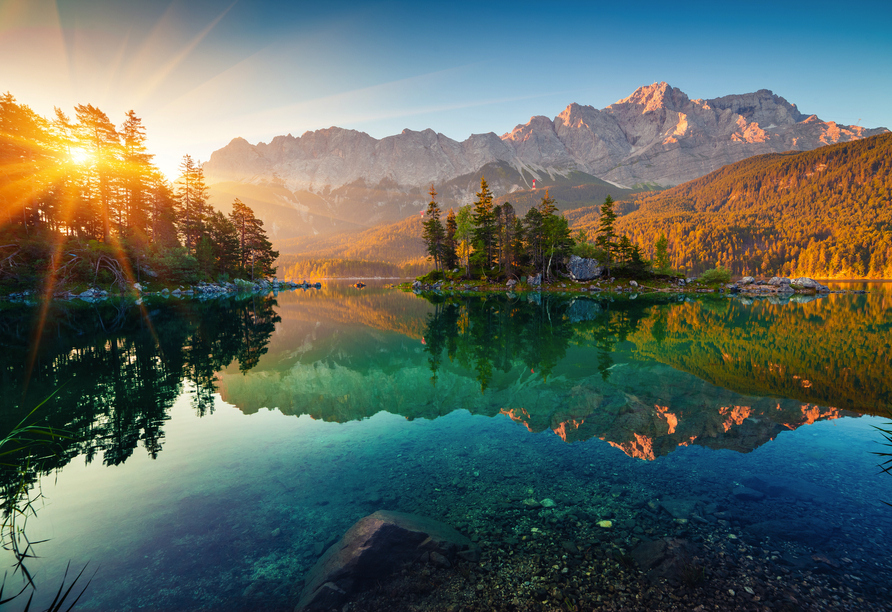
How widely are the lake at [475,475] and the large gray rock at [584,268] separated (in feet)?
229

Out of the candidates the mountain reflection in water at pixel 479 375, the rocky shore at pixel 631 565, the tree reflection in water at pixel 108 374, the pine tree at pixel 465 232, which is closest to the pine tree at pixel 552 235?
the pine tree at pixel 465 232

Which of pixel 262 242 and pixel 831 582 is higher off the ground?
pixel 262 242

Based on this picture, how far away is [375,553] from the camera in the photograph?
580 centimetres

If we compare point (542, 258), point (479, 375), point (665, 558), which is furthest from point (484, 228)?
point (665, 558)

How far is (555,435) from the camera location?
455 inches

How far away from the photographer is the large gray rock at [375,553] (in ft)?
17.3

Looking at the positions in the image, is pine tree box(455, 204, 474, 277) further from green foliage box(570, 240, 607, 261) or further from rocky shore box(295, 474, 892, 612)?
rocky shore box(295, 474, 892, 612)

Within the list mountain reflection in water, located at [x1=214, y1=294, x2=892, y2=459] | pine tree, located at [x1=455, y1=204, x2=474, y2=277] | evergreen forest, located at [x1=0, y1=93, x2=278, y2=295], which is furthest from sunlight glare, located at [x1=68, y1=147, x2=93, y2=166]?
pine tree, located at [x1=455, y1=204, x2=474, y2=277]

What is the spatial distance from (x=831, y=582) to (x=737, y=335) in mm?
27934

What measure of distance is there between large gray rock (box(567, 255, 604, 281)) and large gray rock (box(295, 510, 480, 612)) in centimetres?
9144

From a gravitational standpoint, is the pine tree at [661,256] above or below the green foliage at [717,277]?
above

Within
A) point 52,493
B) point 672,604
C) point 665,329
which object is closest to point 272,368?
point 52,493

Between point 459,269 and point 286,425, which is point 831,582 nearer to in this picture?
point 286,425

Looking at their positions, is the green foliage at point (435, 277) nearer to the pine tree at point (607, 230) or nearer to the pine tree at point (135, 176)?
the pine tree at point (607, 230)
